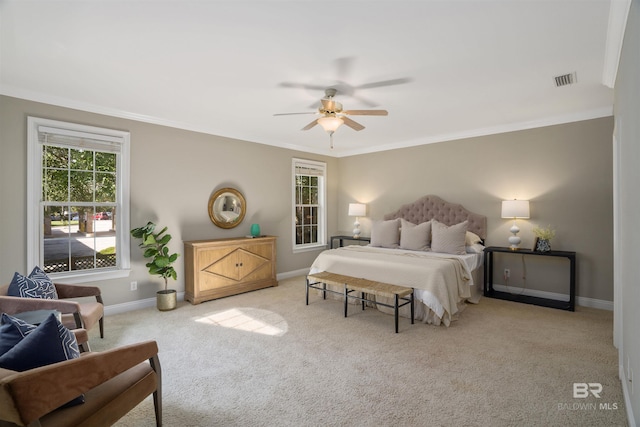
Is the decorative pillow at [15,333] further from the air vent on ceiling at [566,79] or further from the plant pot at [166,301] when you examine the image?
the air vent on ceiling at [566,79]

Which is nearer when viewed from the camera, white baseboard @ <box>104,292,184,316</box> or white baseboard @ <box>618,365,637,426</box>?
white baseboard @ <box>618,365,637,426</box>

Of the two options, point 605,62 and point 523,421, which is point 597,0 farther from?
point 523,421

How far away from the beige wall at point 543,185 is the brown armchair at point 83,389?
16.3ft

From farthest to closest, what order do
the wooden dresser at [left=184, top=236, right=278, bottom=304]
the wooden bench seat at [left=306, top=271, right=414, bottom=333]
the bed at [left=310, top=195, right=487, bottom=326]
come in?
the wooden dresser at [left=184, top=236, right=278, bottom=304] < the bed at [left=310, top=195, right=487, bottom=326] < the wooden bench seat at [left=306, top=271, right=414, bottom=333]

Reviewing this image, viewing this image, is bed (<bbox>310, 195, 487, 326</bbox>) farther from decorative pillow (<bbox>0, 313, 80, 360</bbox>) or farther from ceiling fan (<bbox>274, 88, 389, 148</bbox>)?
decorative pillow (<bbox>0, 313, 80, 360</bbox>)

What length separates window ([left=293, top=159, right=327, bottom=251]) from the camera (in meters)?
6.43

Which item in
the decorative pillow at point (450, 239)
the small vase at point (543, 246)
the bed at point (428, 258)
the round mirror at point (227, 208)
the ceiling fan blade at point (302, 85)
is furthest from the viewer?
the round mirror at point (227, 208)

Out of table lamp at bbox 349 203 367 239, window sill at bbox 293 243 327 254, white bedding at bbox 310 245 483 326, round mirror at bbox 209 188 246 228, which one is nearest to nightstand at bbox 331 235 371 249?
table lamp at bbox 349 203 367 239

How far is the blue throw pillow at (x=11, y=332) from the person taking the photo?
1.50m

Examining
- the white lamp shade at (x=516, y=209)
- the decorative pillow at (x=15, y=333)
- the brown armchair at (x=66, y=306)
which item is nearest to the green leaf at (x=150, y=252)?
the brown armchair at (x=66, y=306)

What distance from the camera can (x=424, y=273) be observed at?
12.3 ft

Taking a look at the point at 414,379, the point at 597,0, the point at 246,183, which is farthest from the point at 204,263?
the point at 597,0

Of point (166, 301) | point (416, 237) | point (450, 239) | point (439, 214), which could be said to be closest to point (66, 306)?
point (166, 301)

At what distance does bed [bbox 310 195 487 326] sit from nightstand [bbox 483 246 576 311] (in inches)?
4.9
